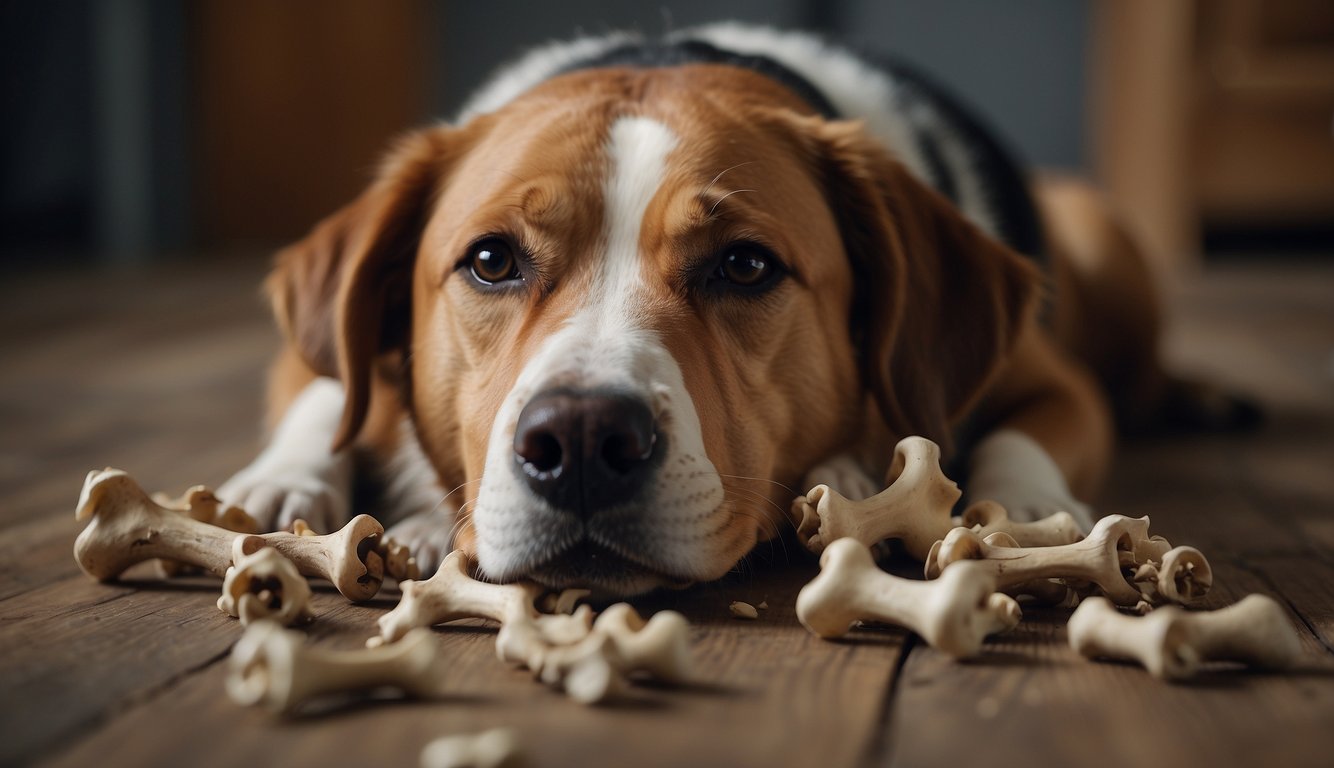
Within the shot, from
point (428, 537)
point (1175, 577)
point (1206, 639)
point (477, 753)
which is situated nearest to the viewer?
point (477, 753)

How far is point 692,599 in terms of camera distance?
1748mm

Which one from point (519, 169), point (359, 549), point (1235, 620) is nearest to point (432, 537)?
point (359, 549)

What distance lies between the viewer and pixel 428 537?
2.01 meters

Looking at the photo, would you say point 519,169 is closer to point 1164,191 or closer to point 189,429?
point 189,429

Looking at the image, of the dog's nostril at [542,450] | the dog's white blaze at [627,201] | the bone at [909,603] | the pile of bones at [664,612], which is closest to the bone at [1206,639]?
the pile of bones at [664,612]

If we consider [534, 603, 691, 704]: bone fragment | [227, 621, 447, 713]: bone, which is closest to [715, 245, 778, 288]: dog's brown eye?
[534, 603, 691, 704]: bone fragment

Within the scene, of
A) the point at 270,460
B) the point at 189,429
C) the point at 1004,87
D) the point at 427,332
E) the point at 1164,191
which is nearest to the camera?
the point at 427,332

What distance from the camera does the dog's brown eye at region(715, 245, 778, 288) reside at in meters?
1.92

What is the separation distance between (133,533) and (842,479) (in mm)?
1070

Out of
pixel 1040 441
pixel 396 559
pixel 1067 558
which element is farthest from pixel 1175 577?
pixel 396 559

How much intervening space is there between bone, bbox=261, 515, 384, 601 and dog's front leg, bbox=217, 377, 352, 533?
22cm

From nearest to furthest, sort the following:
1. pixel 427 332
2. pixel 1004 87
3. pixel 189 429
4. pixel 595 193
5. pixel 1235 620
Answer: pixel 1235 620
pixel 595 193
pixel 427 332
pixel 189 429
pixel 1004 87

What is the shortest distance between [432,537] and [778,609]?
60 centimetres

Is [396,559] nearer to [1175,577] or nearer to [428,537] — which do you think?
[428,537]
